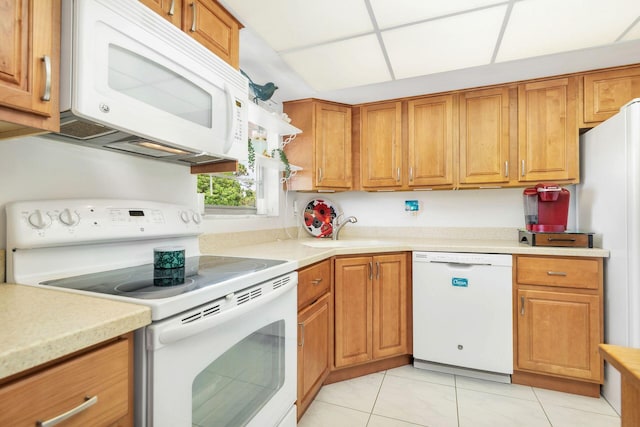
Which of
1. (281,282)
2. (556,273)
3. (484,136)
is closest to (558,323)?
(556,273)

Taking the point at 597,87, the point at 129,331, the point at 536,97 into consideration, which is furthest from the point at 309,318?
the point at 597,87

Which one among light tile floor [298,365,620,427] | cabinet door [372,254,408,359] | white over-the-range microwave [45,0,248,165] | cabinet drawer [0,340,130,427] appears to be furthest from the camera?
cabinet door [372,254,408,359]

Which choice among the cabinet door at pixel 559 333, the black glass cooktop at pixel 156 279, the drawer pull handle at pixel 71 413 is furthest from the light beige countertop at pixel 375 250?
the drawer pull handle at pixel 71 413

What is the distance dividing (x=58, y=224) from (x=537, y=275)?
2.43 meters

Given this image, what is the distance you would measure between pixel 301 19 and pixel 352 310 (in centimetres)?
171

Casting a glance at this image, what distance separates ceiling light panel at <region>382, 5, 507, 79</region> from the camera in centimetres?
150

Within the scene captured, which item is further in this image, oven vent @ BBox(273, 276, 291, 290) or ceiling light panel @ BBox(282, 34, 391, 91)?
ceiling light panel @ BBox(282, 34, 391, 91)

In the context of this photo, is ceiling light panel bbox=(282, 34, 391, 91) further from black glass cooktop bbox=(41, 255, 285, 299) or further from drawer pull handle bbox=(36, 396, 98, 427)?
drawer pull handle bbox=(36, 396, 98, 427)

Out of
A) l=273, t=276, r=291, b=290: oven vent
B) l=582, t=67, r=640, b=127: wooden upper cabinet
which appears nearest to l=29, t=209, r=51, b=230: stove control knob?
l=273, t=276, r=291, b=290: oven vent

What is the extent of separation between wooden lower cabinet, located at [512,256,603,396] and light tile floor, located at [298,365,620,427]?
0.42 feet

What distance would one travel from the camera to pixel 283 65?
6.52 feet

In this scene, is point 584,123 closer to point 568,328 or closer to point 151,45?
point 568,328

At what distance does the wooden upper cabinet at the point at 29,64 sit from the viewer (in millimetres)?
712

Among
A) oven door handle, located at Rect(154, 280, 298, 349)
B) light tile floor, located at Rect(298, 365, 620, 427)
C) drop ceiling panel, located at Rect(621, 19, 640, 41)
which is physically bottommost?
light tile floor, located at Rect(298, 365, 620, 427)
